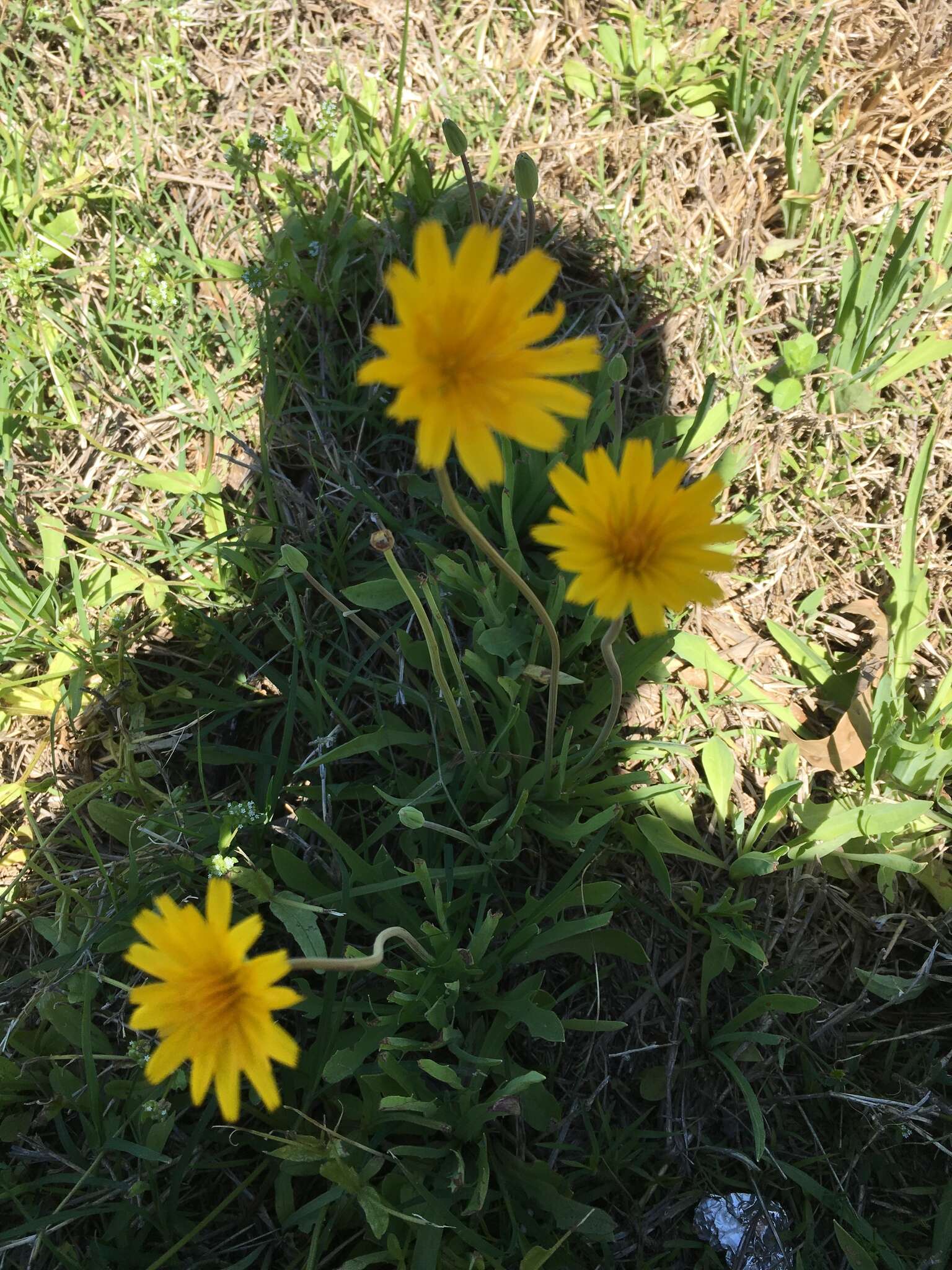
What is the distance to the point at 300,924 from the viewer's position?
1799mm

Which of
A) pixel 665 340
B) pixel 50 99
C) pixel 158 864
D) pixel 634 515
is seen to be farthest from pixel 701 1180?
pixel 50 99

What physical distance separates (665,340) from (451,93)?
3.88ft

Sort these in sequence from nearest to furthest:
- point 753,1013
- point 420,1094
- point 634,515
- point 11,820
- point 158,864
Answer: point 634,515
point 420,1094
point 753,1013
point 158,864
point 11,820

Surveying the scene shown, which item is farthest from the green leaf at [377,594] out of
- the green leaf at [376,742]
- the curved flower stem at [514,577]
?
the curved flower stem at [514,577]

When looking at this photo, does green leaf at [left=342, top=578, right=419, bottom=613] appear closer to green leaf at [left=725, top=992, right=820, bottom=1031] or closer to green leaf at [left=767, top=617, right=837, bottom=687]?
green leaf at [left=767, top=617, right=837, bottom=687]

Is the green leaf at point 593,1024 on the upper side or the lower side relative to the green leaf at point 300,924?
lower

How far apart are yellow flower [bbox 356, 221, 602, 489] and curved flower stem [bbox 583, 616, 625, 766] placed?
0.33 metres

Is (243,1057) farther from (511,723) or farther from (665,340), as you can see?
(665,340)

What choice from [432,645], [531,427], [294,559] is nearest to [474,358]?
[531,427]

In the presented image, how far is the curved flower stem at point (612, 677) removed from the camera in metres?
1.35

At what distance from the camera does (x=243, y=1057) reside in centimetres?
114

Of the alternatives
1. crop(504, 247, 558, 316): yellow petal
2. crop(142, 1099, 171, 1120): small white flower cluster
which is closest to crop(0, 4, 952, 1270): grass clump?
crop(142, 1099, 171, 1120): small white flower cluster

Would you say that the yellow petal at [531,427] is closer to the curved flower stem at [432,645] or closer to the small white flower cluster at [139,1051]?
the curved flower stem at [432,645]

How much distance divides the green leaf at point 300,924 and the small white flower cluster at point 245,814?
0.20m
